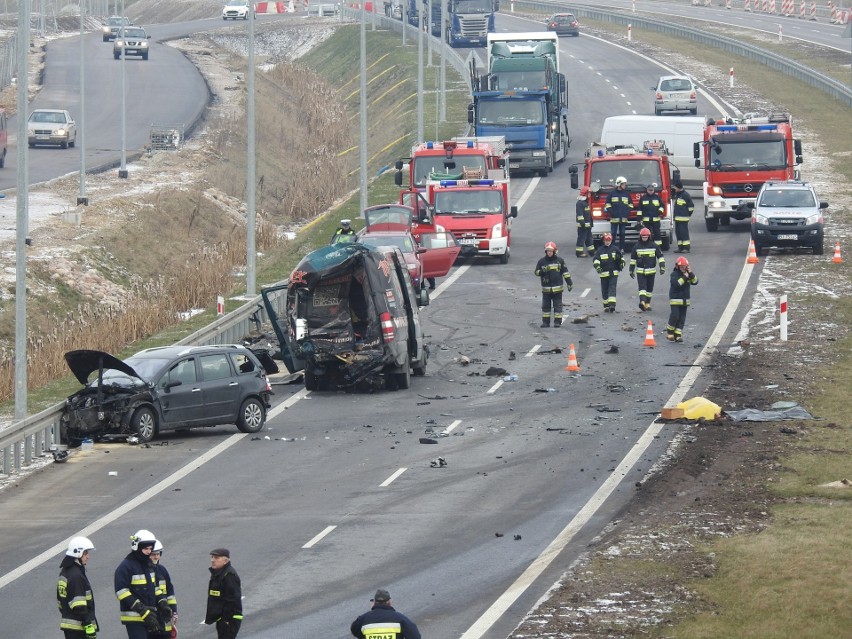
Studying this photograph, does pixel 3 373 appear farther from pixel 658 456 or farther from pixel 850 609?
pixel 850 609

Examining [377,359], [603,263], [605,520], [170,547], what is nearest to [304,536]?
[170,547]

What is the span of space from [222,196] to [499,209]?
20.2 meters

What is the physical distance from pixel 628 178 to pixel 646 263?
315 inches

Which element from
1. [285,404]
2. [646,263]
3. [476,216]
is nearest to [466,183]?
[476,216]

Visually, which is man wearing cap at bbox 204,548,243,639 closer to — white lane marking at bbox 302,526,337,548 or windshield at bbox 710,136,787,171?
white lane marking at bbox 302,526,337,548

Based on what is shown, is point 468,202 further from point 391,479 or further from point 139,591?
point 139,591

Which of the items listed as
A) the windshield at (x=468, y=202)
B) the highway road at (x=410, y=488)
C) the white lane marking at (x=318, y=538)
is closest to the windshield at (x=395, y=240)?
the highway road at (x=410, y=488)

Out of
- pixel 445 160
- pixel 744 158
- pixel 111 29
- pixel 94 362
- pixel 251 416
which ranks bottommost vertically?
pixel 251 416

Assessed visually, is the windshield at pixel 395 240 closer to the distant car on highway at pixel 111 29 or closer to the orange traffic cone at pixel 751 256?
the orange traffic cone at pixel 751 256

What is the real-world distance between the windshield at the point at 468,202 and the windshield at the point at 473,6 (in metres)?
42.9

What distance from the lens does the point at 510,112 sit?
53906 millimetres

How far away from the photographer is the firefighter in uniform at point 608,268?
34.5m

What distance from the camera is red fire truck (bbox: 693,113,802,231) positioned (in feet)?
146

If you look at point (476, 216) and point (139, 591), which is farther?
point (476, 216)
